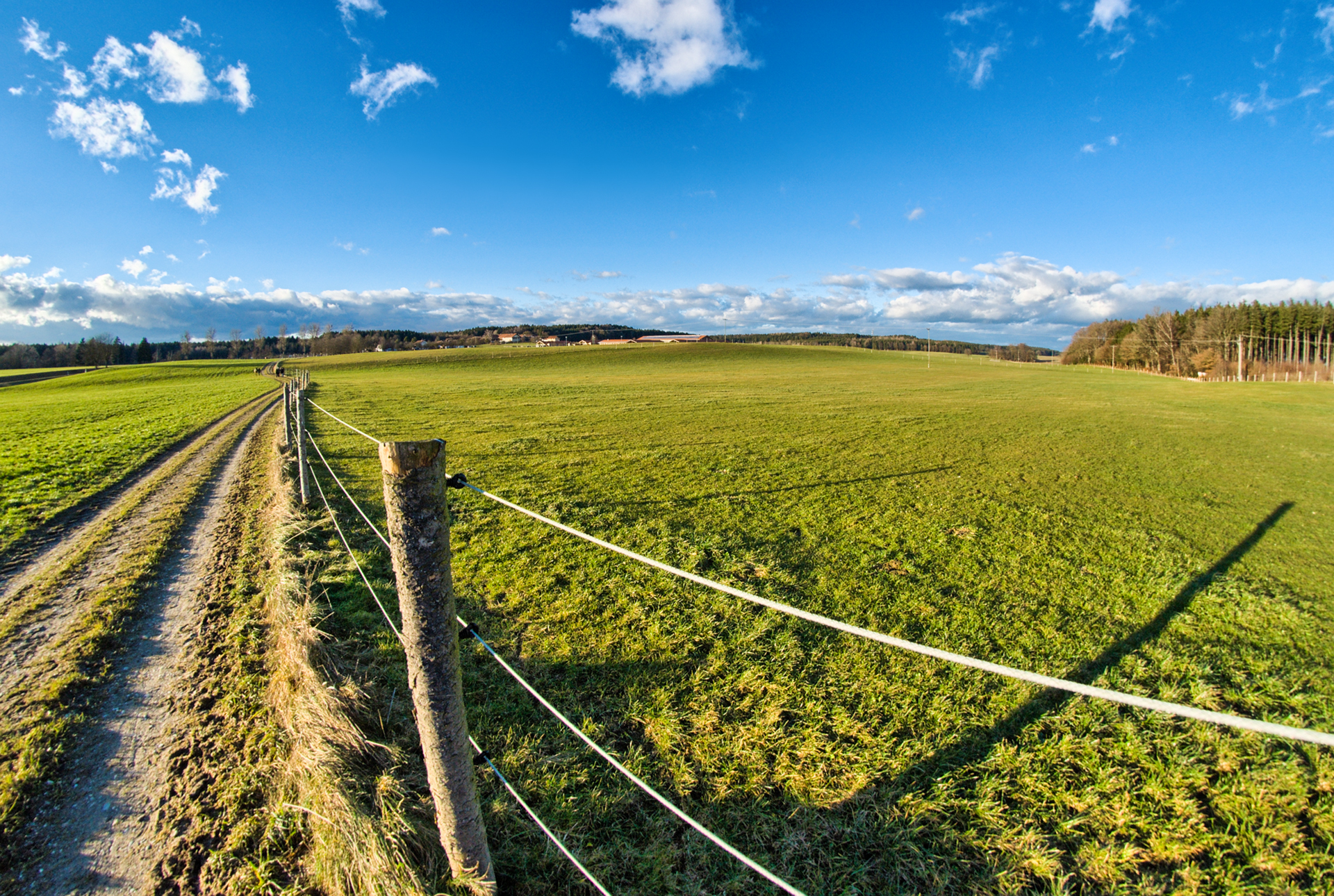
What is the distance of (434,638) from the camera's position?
2.23m

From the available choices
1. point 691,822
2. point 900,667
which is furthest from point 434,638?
point 900,667

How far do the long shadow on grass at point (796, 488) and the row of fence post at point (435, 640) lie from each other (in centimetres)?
633

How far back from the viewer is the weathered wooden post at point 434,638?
2125 mm

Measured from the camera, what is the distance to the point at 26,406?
27328mm

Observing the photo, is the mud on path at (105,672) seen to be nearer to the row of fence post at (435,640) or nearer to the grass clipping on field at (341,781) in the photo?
the grass clipping on field at (341,781)

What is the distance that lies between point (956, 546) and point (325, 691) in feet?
→ 22.8

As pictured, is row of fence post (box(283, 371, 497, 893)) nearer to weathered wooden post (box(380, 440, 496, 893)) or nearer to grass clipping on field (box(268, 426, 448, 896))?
weathered wooden post (box(380, 440, 496, 893))

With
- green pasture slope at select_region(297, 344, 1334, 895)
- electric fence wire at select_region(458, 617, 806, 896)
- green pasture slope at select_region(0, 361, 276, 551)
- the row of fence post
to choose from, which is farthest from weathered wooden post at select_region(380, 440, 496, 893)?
green pasture slope at select_region(0, 361, 276, 551)

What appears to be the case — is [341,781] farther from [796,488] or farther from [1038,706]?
[796,488]

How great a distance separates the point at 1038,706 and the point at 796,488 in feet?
19.6

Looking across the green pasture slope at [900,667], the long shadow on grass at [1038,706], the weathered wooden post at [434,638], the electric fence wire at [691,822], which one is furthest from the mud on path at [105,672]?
the long shadow on grass at [1038,706]

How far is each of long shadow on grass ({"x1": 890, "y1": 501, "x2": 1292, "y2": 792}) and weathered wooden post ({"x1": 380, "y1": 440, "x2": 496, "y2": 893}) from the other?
95.5 inches

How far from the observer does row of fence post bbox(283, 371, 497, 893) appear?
2125 millimetres

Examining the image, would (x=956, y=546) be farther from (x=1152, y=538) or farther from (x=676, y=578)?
(x=676, y=578)
